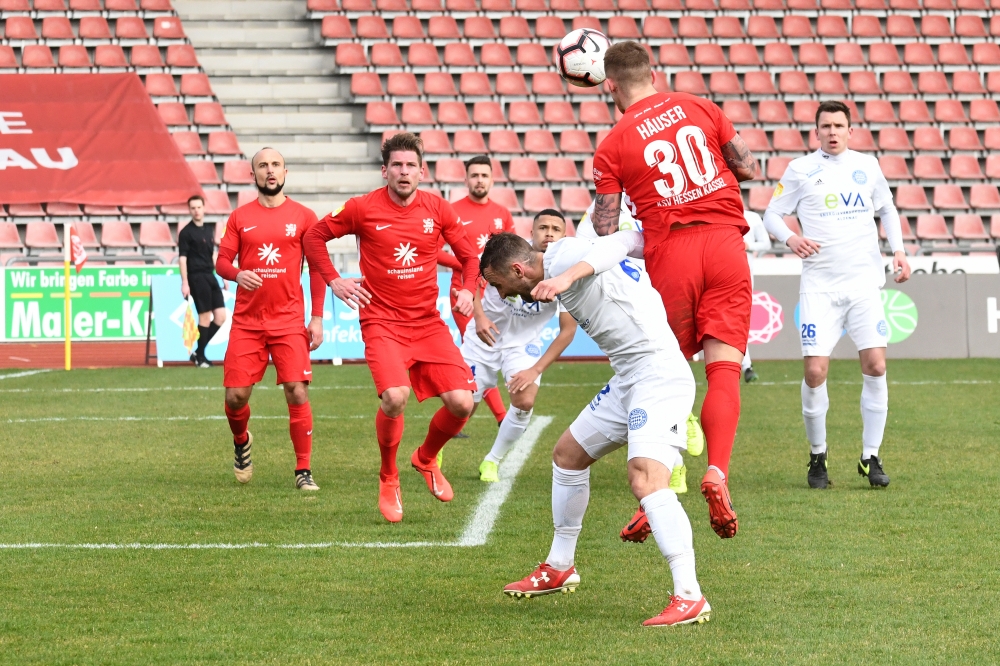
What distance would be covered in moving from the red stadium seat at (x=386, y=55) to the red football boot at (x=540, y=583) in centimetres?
2068

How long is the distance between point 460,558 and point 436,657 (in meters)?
1.58

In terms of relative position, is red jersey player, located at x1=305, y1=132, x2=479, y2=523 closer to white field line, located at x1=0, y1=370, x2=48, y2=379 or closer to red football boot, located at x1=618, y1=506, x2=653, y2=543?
red football boot, located at x1=618, y1=506, x2=653, y2=543

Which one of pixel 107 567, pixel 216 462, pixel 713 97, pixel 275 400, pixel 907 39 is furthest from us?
A: pixel 907 39

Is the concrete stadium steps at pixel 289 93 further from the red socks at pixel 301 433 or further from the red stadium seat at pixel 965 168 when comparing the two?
the red socks at pixel 301 433

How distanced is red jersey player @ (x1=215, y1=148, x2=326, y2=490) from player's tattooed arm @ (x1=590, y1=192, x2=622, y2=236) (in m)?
A: 2.78

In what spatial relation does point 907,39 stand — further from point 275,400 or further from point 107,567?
point 107,567

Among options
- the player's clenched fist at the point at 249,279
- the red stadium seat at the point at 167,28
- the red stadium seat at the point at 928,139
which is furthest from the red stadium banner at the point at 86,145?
the player's clenched fist at the point at 249,279

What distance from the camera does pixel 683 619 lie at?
433cm

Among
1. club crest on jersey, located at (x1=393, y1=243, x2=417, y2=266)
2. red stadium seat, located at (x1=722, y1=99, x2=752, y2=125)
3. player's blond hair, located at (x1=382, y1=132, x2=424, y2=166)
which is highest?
red stadium seat, located at (x1=722, y1=99, x2=752, y2=125)

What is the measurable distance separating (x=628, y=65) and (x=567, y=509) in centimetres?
191

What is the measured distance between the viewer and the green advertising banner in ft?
58.6

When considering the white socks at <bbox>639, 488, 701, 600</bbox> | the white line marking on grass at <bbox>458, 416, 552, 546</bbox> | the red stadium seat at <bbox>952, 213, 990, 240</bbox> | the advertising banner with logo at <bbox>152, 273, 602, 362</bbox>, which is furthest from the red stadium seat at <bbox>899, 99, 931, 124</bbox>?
the white socks at <bbox>639, 488, 701, 600</bbox>

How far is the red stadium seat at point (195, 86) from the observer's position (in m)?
23.9

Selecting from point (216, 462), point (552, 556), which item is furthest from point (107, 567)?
point (216, 462)
